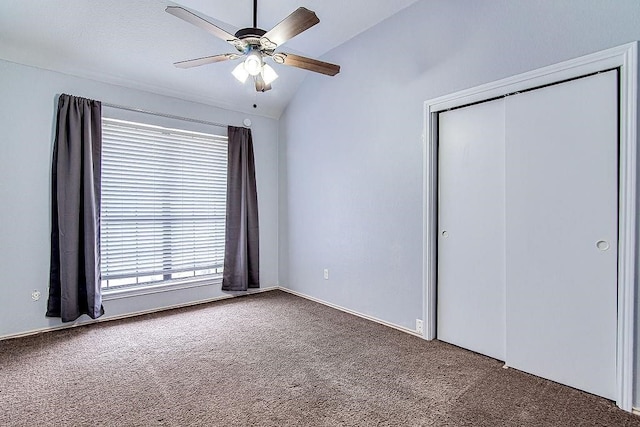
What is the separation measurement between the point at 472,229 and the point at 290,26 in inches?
82.3

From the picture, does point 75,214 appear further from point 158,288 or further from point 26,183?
point 158,288

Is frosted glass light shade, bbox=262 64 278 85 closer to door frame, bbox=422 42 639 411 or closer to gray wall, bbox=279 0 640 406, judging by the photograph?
gray wall, bbox=279 0 640 406

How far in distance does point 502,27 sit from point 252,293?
408 centimetres

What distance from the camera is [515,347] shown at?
2439 mm

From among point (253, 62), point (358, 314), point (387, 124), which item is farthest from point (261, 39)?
point (358, 314)

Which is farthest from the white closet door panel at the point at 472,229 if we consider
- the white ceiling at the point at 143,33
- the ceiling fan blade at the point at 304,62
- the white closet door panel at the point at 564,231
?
the white ceiling at the point at 143,33

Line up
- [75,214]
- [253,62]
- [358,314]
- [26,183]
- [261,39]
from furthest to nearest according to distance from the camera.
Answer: [358,314]
[75,214]
[26,183]
[253,62]
[261,39]

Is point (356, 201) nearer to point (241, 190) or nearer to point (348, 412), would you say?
point (241, 190)

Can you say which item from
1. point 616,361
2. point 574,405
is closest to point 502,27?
point 616,361

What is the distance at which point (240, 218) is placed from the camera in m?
4.44

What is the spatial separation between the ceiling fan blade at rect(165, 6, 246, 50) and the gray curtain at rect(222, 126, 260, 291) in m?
2.26

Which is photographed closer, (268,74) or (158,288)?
(268,74)

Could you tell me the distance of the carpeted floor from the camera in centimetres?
187

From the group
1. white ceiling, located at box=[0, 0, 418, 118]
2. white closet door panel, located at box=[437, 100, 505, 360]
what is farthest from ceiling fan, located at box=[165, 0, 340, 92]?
white closet door panel, located at box=[437, 100, 505, 360]
